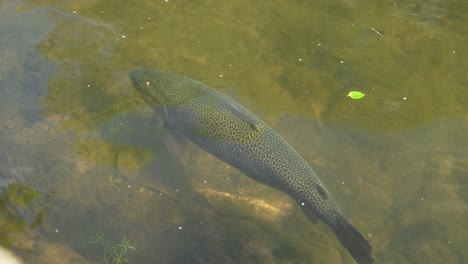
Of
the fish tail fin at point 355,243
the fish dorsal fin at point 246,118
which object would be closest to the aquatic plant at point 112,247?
the fish dorsal fin at point 246,118

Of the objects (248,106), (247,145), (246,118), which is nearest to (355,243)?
(247,145)

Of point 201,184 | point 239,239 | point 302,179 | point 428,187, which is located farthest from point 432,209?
point 201,184

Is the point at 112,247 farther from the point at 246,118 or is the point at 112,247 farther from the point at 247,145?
the point at 246,118

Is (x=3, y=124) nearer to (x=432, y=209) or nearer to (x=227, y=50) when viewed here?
(x=227, y=50)

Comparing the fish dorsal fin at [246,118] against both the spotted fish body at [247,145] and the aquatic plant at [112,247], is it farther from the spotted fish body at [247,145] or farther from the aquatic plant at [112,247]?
the aquatic plant at [112,247]

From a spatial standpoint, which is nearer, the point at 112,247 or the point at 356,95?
the point at 112,247

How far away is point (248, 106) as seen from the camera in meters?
5.18

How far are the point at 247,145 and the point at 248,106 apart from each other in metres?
1.19

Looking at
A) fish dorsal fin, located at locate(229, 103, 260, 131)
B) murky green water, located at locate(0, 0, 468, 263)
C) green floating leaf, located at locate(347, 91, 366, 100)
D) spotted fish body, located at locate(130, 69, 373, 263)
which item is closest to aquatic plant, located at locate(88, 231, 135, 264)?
murky green water, located at locate(0, 0, 468, 263)

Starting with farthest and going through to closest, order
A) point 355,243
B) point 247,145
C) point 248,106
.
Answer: point 248,106 < point 247,145 < point 355,243

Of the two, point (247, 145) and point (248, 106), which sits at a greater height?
point (247, 145)

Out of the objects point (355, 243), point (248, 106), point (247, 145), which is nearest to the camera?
point (355, 243)

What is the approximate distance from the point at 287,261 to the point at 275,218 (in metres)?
0.58

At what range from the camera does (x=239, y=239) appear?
406cm
